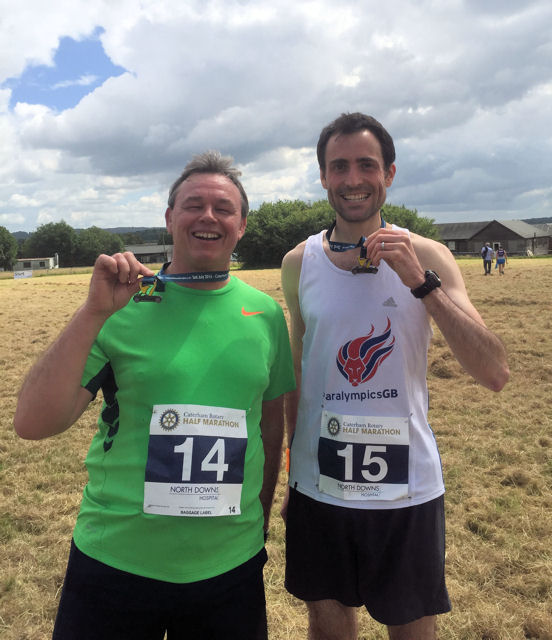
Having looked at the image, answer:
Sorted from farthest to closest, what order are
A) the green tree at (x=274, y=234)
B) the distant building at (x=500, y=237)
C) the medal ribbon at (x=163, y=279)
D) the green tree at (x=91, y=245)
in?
the green tree at (x=91, y=245) < the distant building at (x=500, y=237) < the green tree at (x=274, y=234) < the medal ribbon at (x=163, y=279)

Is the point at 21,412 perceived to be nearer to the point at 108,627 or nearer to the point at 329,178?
the point at 108,627

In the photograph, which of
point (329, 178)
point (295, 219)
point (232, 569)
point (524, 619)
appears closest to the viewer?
point (232, 569)

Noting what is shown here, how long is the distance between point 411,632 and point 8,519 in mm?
3618

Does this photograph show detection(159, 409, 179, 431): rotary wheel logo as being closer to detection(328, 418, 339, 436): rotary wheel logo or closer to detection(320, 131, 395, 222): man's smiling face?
detection(328, 418, 339, 436): rotary wheel logo

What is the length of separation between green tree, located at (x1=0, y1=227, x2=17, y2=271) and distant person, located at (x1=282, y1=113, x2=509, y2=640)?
88240 millimetres

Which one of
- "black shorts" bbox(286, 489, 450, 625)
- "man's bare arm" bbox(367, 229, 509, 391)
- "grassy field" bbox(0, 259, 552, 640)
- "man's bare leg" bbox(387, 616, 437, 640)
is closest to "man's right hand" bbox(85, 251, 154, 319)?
"man's bare arm" bbox(367, 229, 509, 391)

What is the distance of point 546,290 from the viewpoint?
1730cm

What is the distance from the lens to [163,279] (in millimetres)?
1959

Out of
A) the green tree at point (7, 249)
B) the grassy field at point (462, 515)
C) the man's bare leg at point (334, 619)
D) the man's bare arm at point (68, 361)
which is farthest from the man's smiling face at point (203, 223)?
the green tree at point (7, 249)

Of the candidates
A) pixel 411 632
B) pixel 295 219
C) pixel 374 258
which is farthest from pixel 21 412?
pixel 295 219

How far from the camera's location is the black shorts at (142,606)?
1.69 m

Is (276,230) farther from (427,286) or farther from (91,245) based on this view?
(427,286)

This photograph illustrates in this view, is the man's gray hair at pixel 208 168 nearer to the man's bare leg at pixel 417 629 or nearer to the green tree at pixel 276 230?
the man's bare leg at pixel 417 629

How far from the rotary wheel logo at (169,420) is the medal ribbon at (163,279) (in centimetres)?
42
